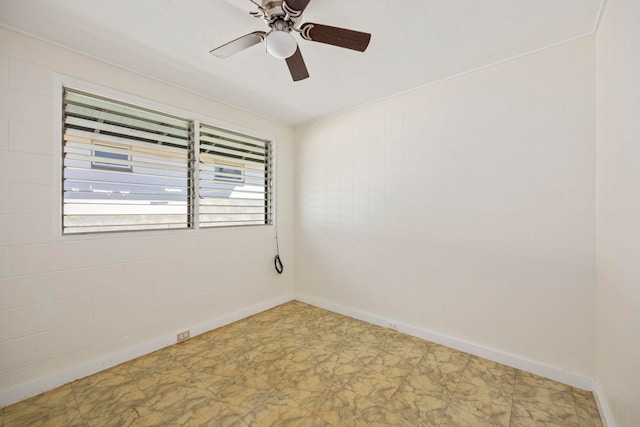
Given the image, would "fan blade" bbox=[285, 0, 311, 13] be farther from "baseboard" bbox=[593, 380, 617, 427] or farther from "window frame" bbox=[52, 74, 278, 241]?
"baseboard" bbox=[593, 380, 617, 427]

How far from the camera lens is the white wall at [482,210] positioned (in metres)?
1.95

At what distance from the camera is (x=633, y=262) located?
1.27 m

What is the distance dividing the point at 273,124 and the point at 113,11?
2.08 meters

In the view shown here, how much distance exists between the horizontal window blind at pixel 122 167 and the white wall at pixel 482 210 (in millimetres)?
1808

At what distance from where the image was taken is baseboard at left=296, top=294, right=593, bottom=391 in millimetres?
1958

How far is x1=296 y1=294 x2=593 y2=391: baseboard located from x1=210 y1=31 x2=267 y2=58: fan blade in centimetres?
285

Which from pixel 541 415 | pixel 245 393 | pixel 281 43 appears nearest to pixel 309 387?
pixel 245 393

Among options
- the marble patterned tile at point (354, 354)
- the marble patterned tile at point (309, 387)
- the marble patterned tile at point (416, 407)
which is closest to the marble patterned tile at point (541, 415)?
the marble patterned tile at point (416, 407)

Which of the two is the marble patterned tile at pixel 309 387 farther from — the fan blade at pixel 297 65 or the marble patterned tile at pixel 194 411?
the fan blade at pixel 297 65

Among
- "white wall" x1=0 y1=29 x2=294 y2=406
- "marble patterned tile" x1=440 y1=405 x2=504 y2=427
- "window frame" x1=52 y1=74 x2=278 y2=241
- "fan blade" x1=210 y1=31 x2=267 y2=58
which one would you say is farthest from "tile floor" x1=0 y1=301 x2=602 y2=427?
"fan blade" x1=210 y1=31 x2=267 y2=58

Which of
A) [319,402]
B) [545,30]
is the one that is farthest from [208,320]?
[545,30]

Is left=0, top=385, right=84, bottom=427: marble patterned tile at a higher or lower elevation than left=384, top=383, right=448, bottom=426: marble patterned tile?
lower

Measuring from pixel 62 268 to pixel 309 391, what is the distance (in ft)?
6.76

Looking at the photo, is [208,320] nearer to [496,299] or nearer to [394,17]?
[496,299]
